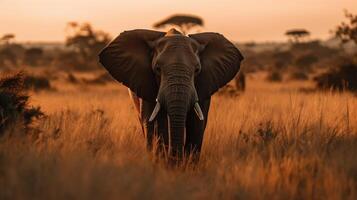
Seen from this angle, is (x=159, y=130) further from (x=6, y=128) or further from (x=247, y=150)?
(x=6, y=128)

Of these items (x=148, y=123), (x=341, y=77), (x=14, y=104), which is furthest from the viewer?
(x=341, y=77)

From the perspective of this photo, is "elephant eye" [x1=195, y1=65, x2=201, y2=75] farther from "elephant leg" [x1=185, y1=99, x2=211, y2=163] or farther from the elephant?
"elephant leg" [x1=185, y1=99, x2=211, y2=163]

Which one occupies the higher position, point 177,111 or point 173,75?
point 173,75

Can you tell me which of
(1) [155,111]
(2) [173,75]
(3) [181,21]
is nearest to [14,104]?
(1) [155,111]

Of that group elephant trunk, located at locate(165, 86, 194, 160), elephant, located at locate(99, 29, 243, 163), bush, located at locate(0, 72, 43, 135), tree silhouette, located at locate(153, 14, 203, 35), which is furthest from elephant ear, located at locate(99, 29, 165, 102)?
tree silhouette, located at locate(153, 14, 203, 35)

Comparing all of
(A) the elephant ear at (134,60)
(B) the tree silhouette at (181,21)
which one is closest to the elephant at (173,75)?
(A) the elephant ear at (134,60)

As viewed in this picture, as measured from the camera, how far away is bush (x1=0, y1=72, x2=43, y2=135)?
22.7 ft

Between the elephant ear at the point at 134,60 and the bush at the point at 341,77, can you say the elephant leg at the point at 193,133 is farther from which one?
the bush at the point at 341,77

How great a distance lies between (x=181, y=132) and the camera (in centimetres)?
668

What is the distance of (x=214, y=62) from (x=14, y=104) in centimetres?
227

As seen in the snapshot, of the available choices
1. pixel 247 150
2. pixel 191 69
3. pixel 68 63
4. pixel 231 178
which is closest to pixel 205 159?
pixel 247 150

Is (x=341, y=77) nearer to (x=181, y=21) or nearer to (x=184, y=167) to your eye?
(x=184, y=167)

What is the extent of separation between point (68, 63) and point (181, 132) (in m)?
40.3

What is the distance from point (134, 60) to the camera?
7.45m
